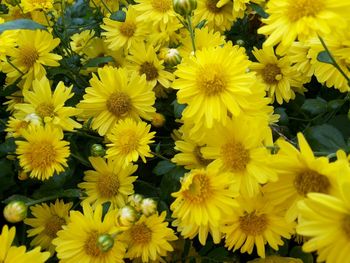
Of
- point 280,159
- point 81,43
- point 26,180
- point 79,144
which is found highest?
point 280,159

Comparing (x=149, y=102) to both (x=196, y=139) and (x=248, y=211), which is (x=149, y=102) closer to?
(x=196, y=139)

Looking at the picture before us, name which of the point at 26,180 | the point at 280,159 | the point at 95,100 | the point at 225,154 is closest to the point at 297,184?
the point at 280,159

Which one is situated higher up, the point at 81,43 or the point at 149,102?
the point at 149,102

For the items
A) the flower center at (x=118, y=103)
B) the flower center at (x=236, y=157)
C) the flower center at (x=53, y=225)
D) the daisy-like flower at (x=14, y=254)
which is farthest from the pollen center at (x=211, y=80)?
Answer: the flower center at (x=53, y=225)

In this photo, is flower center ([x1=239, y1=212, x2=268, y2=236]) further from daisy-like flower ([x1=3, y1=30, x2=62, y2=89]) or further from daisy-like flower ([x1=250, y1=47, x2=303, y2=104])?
daisy-like flower ([x1=3, y1=30, x2=62, y2=89])

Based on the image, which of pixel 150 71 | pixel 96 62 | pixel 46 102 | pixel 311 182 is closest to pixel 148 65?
pixel 150 71

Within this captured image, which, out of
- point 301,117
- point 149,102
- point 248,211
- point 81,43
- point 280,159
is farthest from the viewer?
point 81,43

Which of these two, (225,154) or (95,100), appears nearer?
(225,154)
